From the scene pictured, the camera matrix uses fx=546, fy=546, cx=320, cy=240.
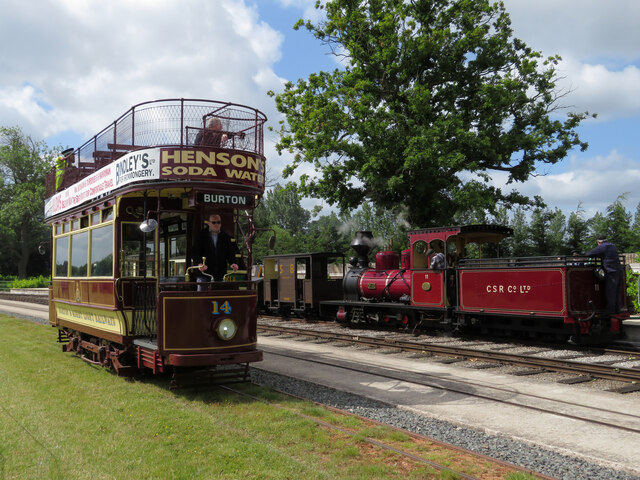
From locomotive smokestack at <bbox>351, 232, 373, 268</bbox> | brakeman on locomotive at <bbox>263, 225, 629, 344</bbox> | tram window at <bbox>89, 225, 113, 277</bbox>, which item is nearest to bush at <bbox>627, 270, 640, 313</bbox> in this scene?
brakeman on locomotive at <bbox>263, 225, 629, 344</bbox>

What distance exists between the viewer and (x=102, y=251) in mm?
9078

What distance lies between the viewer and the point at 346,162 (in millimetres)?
23141

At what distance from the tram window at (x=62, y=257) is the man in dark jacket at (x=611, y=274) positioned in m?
Answer: 11.1

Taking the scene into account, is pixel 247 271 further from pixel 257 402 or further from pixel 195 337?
pixel 257 402

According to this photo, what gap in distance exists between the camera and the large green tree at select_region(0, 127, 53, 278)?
61219 millimetres

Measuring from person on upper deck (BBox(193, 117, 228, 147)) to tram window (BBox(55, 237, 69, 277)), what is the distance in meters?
4.46

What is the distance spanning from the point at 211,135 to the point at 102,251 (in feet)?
8.87

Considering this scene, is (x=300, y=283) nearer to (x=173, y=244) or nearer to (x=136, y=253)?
(x=173, y=244)

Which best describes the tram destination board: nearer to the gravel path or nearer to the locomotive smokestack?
the gravel path

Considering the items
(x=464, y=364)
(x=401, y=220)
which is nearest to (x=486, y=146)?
(x=401, y=220)

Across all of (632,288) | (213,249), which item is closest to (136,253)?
(213,249)

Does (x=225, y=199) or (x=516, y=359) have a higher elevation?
(x=225, y=199)

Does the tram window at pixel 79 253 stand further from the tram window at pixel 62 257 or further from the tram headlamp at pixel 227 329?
the tram headlamp at pixel 227 329

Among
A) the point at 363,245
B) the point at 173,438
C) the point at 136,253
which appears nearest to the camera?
the point at 173,438
